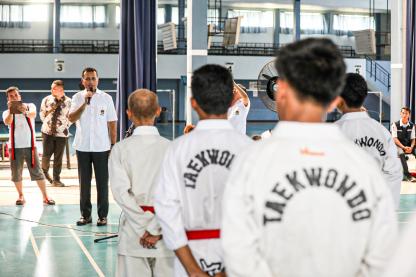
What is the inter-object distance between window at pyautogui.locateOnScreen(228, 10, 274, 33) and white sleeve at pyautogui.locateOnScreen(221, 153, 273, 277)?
34565 mm

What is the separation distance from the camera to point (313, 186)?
6.45 ft

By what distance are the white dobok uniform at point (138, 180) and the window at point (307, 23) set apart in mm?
34120

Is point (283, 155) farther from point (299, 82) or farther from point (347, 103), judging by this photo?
point (347, 103)

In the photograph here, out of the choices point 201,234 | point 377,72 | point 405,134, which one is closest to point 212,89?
point 201,234

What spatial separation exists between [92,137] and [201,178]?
5237 mm

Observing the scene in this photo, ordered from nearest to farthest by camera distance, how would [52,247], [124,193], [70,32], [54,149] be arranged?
[124,193]
[52,247]
[54,149]
[70,32]

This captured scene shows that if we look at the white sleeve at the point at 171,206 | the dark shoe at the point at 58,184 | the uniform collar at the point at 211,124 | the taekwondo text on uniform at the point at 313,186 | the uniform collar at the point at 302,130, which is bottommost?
the dark shoe at the point at 58,184

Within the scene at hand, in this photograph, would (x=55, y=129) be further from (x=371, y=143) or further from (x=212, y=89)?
(x=212, y=89)

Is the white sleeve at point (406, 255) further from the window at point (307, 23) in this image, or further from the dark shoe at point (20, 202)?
the window at point (307, 23)

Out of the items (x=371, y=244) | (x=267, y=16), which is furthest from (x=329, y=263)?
(x=267, y=16)

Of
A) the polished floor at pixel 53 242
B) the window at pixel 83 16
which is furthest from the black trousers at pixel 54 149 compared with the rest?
the window at pixel 83 16

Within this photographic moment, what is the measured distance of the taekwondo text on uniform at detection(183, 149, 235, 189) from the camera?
274 centimetres

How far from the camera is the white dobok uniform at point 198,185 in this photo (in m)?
2.71

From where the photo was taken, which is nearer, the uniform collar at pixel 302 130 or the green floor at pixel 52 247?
the uniform collar at pixel 302 130
